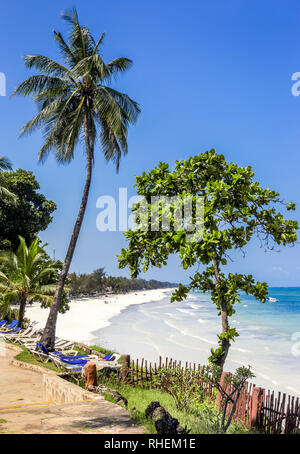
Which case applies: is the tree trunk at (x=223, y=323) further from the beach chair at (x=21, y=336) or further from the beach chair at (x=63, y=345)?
the beach chair at (x=21, y=336)

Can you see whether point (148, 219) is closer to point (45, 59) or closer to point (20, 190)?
point (45, 59)

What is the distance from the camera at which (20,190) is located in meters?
27.0

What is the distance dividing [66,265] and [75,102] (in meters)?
6.59

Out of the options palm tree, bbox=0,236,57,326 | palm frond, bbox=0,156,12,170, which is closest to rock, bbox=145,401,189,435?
palm tree, bbox=0,236,57,326

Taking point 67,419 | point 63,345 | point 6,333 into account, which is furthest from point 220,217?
point 6,333

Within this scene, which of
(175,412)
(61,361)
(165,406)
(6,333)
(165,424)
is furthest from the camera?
(6,333)

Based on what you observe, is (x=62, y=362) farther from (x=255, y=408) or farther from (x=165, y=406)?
(x=255, y=408)

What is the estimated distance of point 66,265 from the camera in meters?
14.0

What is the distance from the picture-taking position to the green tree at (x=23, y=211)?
25.7m

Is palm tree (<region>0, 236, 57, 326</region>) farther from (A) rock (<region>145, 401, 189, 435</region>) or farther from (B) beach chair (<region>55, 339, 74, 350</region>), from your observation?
(A) rock (<region>145, 401, 189, 435</region>)

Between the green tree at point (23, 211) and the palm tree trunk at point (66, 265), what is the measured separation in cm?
1207

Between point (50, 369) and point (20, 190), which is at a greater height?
point (20, 190)
